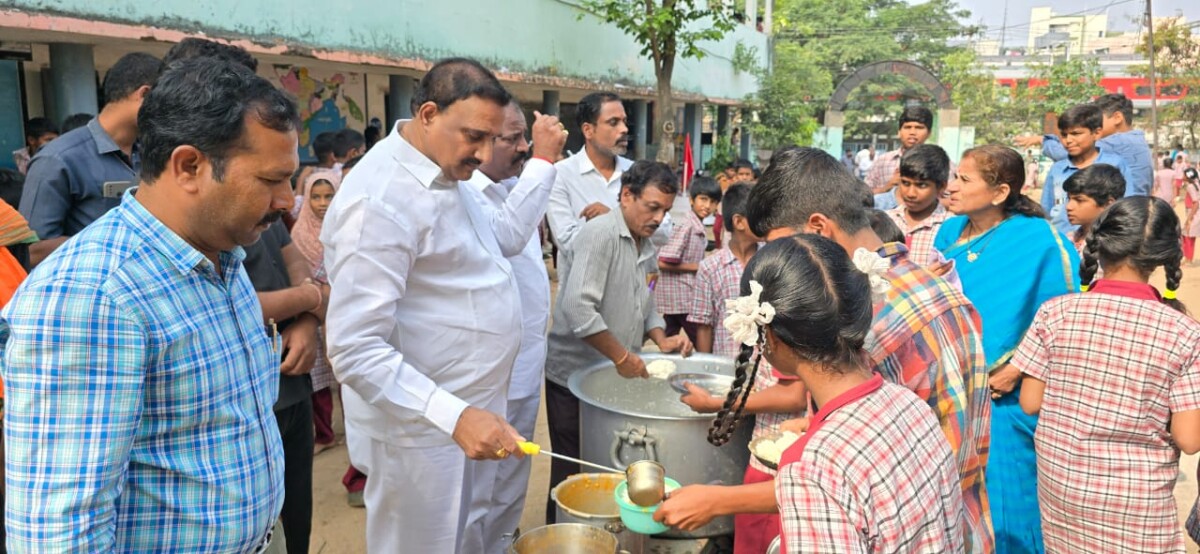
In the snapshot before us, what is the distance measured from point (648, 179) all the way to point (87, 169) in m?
2.02

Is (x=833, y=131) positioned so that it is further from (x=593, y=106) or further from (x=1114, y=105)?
(x=593, y=106)

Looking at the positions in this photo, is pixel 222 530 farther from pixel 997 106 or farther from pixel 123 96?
pixel 997 106

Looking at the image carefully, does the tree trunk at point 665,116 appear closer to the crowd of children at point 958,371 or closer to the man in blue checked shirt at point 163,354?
the crowd of children at point 958,371

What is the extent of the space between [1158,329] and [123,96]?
11.2ft

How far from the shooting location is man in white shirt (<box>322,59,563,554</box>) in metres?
2.11

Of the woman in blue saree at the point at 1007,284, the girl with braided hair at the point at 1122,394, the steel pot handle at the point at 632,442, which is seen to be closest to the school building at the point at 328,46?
the steel pot handle at the point at 632,442

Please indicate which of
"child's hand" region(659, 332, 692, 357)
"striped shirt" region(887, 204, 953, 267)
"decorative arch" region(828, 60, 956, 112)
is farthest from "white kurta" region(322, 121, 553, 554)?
"decorative arch" region(828, 60, 956, 112)

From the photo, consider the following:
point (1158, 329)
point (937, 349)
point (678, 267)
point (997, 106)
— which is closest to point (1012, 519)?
point (1158, 329)

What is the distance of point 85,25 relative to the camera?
484 cm

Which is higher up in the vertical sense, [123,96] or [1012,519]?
[123,96]

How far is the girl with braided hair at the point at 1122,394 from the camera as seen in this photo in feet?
7.86

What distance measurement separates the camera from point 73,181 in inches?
96.6

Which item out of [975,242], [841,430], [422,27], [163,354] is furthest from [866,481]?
[422,27]

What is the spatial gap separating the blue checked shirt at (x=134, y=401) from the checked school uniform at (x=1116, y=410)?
2461 millimetres
